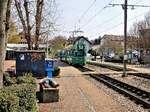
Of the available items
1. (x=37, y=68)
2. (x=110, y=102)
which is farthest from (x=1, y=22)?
(x=37, y=68)

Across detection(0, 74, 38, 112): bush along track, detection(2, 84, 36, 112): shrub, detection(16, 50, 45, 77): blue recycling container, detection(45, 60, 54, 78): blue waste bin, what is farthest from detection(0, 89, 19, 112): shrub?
detection(45, 60, 54, 78): blue waste bin

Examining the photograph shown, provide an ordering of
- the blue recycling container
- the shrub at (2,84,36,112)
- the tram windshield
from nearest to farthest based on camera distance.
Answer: the shrub at (2,84,36,112) → the blue recycling container → the tram windshield

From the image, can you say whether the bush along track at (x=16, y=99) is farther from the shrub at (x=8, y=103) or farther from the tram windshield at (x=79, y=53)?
the tram windshield at (x=79, y=53)

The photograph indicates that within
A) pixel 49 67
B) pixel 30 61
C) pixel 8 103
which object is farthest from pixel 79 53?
pixel 8 103

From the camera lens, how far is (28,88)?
419 inches

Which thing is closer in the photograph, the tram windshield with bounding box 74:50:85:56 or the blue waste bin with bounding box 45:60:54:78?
the blue waste bin with bounding box 45:60:54:78

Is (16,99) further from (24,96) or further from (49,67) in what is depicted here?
(49,67)

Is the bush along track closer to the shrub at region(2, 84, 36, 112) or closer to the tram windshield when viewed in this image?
the shrub at region(2, 84, 36, 112)

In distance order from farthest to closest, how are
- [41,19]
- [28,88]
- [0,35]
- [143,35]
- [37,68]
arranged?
1. [143,35]
2. [41,19]
3. [37,68]
4. [0,35]
5. [28,88]

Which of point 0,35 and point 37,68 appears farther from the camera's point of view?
point 37,68

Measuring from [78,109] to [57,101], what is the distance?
232cm

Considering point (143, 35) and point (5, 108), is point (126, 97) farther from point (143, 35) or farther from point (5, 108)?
point (143, 35)

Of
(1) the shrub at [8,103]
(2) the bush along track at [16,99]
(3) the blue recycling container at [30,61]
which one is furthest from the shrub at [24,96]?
(3) the blue recycling container at [30,61]

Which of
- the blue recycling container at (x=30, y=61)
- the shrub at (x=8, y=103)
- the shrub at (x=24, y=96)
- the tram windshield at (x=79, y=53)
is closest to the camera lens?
the shrub at (x=8, y=103)
